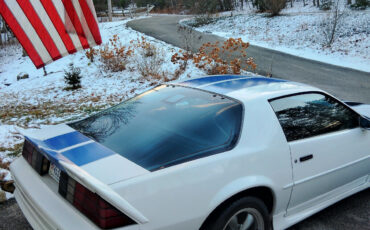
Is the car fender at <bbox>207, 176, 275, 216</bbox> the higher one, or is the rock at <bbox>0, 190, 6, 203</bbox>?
the car fender at <bbox>207, 176, 275, 216</bbox>

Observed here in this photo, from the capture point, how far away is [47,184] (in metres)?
2.26

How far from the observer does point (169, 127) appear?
250cm

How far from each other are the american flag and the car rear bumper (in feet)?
6.47

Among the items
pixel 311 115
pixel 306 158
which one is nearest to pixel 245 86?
pixel 311 115

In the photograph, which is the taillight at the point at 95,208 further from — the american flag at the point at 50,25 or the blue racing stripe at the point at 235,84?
the american flag at the point at 50,25

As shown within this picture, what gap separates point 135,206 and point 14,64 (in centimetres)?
2095

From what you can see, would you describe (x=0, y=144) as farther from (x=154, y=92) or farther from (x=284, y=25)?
(x=284, y=25)

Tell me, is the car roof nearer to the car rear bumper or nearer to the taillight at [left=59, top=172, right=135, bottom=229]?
the taillight at [left=59, top=172, right=135, bottom=229]

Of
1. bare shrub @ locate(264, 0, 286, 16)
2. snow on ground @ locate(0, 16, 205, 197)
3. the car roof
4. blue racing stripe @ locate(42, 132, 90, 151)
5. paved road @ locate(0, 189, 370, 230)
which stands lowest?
paved road @ locate(0, 189, 370, 230)

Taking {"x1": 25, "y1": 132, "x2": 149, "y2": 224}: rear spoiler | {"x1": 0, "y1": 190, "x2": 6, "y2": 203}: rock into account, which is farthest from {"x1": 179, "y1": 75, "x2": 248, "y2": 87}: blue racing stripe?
{"x1": 0, "y1": 190, "x2": 6, "y2": 203}: rock

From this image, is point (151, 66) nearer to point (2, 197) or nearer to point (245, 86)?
point (2, 197)

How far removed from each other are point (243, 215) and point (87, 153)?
122 centimetres

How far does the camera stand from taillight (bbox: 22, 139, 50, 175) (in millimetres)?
2375

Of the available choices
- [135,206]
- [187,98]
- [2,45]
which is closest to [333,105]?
[187,98]
